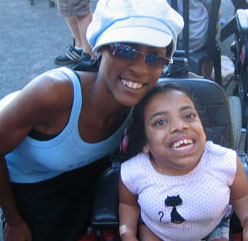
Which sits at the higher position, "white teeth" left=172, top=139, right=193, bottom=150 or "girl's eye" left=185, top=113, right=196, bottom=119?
"girl's eye" left=185, top=113, right=196, bottom=119

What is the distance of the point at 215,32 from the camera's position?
8.86 ft

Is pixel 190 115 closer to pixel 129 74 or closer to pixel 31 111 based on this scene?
pixel 129 74

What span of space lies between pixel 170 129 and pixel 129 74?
0.24 m

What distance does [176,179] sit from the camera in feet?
4.33

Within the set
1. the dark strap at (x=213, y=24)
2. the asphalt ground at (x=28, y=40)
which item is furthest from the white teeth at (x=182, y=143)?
the asphalt ground at (x=28, y=40)

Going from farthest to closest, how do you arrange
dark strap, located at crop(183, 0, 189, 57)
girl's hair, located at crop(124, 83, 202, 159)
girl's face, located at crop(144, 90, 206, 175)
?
1. dark strap, located at crop(183, 0, 189, 57)
2. girl's hair, located at crop(124, 83, 202, 159)
3. girl's face, located at crop(144, 90, 206, 175)

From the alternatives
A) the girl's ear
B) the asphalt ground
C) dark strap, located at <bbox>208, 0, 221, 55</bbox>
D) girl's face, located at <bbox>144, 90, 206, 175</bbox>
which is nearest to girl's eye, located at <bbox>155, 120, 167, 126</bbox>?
girl's face, located at <bbox>144, 90, 206, 175</bbox>

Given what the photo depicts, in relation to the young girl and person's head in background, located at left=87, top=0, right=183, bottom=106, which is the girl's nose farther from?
person's head in background, located at left=87, top=0, right=183, bottom=106

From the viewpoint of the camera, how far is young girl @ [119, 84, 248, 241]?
49.9 inches

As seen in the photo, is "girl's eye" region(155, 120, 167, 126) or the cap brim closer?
the cap brim

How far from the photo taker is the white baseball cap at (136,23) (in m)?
1.15

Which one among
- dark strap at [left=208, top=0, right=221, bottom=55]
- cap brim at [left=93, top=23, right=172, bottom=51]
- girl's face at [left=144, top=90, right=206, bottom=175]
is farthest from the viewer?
dark strap at [left=208, top=0, right=221, bottom=55]

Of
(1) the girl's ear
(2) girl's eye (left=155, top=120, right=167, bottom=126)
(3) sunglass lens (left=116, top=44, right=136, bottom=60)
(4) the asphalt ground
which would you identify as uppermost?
(3) sunglass lens (left=116, top=44, right=136, bottom=60)

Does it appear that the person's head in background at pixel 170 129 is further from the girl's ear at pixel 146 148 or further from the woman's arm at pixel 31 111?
the woman's arm at pixel 31 111
